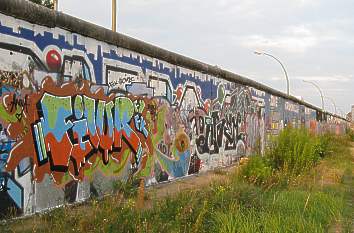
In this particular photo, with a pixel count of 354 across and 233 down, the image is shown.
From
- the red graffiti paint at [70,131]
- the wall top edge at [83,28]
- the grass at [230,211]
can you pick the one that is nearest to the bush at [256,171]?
the grass at [230,211]

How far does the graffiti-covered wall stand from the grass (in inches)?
22.5

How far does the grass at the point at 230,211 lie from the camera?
5.30m

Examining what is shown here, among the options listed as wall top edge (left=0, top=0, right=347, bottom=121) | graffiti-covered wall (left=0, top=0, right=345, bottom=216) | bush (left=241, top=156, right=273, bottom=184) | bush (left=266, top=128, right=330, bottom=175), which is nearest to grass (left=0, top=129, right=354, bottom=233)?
bush (left=241, top=156, right=273, bottom=184)

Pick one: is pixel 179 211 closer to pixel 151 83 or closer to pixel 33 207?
pixel 33 207

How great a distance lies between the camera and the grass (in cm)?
530

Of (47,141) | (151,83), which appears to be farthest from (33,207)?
(151,83)

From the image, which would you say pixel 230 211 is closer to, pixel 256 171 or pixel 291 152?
pixel 256 171

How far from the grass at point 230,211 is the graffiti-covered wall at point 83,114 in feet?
1.87

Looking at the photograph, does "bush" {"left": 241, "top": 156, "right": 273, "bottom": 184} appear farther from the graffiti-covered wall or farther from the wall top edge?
the wall top edge

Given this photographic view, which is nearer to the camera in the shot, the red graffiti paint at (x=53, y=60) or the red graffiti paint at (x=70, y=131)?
the red graffiti paint at (x=70, y=131)

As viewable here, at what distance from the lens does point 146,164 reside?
10148mm

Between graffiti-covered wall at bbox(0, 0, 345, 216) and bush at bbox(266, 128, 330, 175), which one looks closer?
graffiti-covered wall at bbox(0, 0, 345, 216)

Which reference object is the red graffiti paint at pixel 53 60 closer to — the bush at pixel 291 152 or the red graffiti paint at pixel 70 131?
the red graffiti paint at pixel 70 131

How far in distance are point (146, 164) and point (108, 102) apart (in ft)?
7.13
